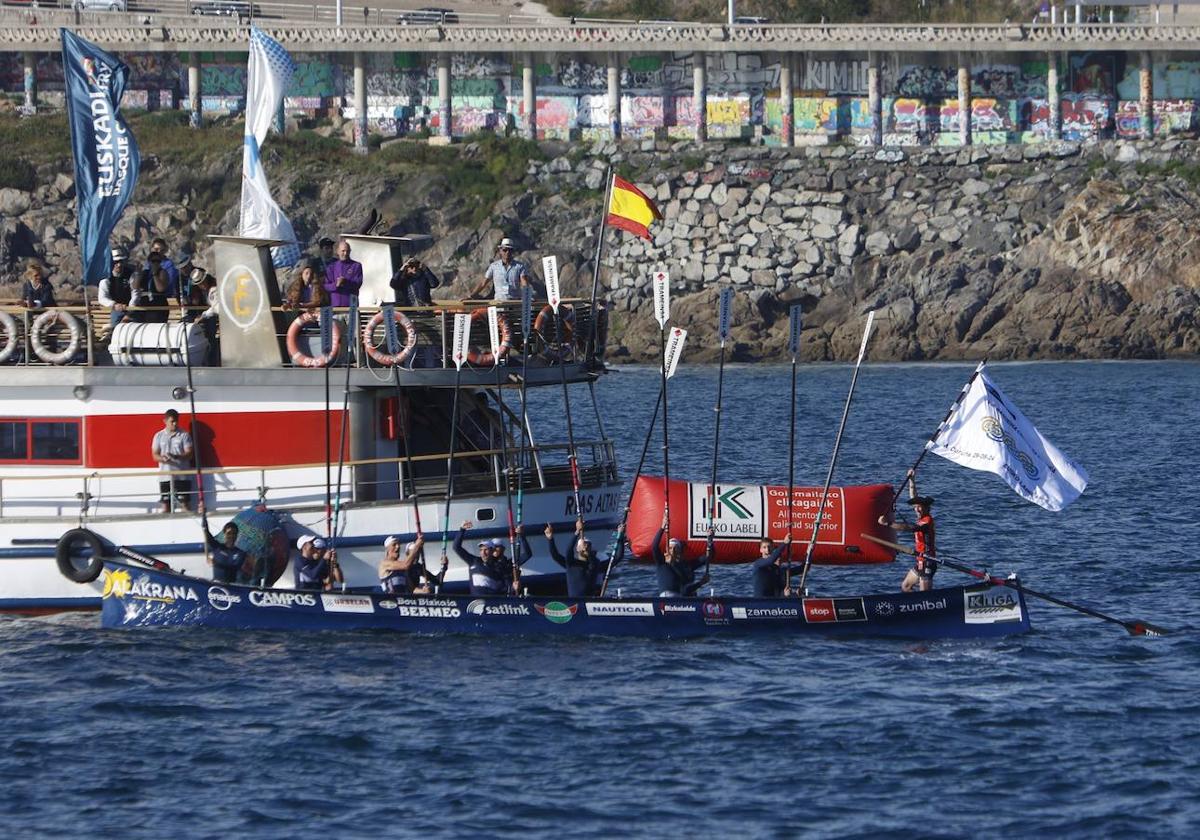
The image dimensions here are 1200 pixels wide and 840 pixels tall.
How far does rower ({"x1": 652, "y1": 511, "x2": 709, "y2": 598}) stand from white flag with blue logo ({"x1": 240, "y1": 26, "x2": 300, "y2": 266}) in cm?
731

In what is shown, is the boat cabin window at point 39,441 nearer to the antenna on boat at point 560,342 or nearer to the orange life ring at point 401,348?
the orange life ring at point 401,348

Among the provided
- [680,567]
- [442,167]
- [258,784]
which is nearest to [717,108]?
[442,167]

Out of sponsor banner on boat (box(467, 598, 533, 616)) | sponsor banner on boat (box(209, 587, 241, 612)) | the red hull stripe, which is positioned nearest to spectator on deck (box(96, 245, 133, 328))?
the red hull stripe

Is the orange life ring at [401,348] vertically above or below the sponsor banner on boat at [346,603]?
above

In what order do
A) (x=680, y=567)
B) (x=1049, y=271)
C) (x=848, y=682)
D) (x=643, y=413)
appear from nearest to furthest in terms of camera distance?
1. (x=848, y=682)
2. (x=680, y=567)
3. (x=643, y=413)
4. (x=1049, y=271)

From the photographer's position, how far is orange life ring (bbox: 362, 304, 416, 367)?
27141mm

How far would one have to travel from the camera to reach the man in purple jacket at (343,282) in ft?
91.9

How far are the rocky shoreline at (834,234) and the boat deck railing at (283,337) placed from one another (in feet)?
169

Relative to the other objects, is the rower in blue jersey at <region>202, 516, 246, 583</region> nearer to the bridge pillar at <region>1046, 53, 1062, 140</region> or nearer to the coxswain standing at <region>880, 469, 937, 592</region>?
the coxswain standing at <region>880, 469, 937, 592</region>

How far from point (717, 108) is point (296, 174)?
18888 mm

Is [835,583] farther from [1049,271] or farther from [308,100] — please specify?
[308,100]

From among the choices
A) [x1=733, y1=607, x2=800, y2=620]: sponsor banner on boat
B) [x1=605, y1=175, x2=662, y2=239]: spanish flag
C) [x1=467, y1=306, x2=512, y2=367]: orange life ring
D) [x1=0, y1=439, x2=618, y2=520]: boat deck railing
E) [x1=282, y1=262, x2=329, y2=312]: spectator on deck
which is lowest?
[x1=733, y1=607, x2=800, y2=620]: sponsor banner on boat

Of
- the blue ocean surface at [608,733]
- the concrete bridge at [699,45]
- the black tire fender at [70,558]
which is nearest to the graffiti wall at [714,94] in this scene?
the concrete bridge at [699,45]

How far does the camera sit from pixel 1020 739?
22.9m
